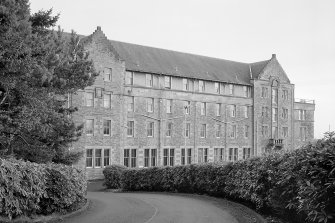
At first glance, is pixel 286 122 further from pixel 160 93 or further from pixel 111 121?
pixel 111 121

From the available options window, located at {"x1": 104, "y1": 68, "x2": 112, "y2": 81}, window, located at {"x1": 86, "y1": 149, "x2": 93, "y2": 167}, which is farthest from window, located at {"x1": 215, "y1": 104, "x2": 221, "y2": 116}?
window, located at {"x1": 86, "y1": 149, "x2": 93, "y2": 167}

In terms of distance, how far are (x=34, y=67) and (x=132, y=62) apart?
3639 centimetres

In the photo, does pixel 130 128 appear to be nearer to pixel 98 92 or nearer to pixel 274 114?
pixel 98 92

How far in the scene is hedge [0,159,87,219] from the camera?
46.2 ft

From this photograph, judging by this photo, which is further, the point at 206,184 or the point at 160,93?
the point at 160,93

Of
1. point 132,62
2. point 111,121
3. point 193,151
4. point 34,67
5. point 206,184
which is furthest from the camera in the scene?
point 193,151

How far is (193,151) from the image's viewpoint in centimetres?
5888

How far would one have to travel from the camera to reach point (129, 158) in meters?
52.3

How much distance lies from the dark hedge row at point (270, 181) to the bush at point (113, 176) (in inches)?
26.7

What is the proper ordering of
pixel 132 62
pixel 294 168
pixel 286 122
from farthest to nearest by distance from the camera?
1. pixel 286 122
2. pixel 132 62
3. pixel 294 168

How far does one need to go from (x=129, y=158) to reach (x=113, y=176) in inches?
528

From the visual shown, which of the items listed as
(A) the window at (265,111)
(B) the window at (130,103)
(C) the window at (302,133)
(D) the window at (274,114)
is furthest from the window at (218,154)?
(C) the window at (302,133)

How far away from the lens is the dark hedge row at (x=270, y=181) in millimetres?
9250

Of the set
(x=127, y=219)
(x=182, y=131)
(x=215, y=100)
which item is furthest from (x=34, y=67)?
(x=215, y=100)
